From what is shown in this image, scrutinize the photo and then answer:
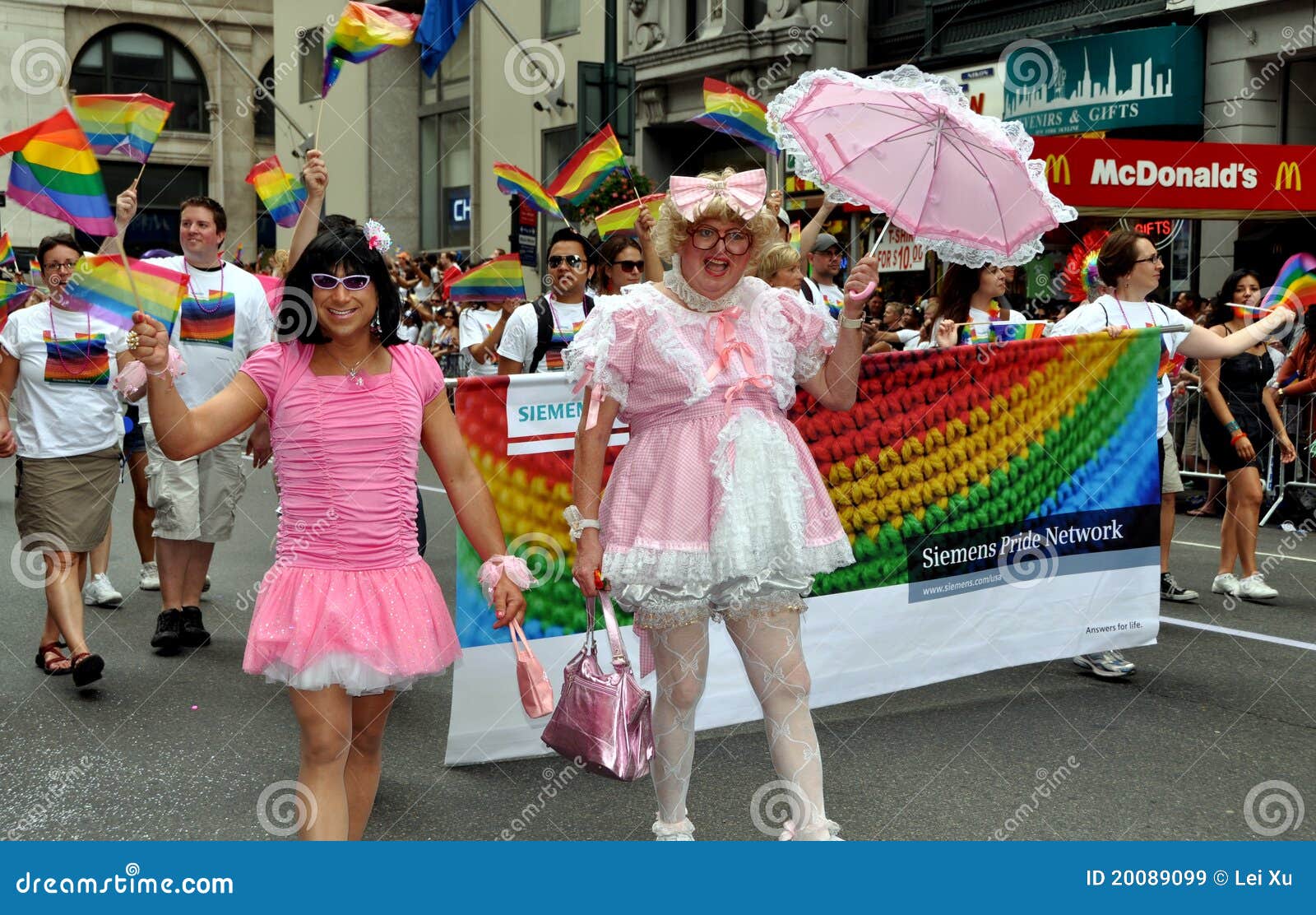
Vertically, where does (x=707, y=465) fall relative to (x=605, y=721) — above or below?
above

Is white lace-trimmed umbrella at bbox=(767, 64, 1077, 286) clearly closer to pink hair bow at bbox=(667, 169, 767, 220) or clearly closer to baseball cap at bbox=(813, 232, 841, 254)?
pink hair bow at bbox=(667, 169, 767, 220)

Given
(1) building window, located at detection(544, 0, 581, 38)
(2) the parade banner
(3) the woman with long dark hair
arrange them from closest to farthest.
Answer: (2) the parade banner → (3) the woman with long dark hair → (1) building window, located at detection(544, 0, 581, 38)

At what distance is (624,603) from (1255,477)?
5520mm

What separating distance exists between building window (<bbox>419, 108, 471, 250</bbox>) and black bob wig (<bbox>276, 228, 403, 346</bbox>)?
2854 centimetres

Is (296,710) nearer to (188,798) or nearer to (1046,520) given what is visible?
(188,798)

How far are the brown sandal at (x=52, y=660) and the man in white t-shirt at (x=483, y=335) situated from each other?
255cm

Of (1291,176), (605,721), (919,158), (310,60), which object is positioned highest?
(310,60)

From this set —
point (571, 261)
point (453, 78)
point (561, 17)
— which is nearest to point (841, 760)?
point (571, 261)

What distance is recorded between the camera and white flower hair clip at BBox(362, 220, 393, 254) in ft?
11.9

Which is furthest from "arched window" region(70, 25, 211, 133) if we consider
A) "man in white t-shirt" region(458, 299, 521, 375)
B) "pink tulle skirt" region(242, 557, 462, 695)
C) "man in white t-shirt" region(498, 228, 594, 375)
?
"pink tulle skirt" region(242, 557, 462, 695)

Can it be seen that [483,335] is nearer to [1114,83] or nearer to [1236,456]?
[1236,456]

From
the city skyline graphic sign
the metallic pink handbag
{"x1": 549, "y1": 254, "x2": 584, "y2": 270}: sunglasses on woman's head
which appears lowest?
the metallic pink handbag

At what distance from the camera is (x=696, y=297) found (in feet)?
12.5

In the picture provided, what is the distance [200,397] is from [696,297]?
12.5 ft
